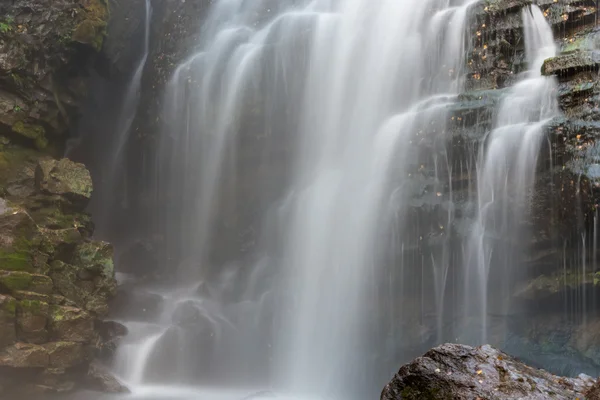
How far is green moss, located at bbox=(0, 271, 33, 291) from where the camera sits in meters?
8.58

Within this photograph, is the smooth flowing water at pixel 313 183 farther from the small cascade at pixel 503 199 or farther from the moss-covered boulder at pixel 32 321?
the moss-covered boulder at pixel 32 321

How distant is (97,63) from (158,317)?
8.40 m

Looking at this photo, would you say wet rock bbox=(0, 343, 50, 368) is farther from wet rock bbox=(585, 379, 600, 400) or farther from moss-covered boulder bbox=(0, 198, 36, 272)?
wet rock bbox=(585, 379, 600, 400)

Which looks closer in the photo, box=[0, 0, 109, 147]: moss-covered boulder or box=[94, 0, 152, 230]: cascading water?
box=[0, 0, 109, 147]: moss-covered boulder

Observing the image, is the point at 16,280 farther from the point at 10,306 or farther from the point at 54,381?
the point at 54,381

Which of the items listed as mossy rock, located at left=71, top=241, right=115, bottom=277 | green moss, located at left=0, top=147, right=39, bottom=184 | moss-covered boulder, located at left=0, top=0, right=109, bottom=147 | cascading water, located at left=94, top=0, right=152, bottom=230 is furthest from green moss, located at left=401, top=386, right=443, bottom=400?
cascading water, located at left=94, top=0, right=152, bottom=230

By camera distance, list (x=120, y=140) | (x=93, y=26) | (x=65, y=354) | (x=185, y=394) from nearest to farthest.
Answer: (x=65, y=354), (x=185, y=394), (x=93, y=26), (x=120, y=140)

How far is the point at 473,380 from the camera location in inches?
155

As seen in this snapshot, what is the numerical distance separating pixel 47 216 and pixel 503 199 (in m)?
9.86

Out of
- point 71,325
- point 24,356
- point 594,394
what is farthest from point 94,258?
point 594,394

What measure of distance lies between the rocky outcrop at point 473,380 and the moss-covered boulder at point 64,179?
957cm

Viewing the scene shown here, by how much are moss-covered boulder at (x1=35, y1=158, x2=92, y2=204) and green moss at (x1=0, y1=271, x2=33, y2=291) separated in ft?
8.36

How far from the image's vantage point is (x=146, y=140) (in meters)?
14.9

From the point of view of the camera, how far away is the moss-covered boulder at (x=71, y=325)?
29.5ft
